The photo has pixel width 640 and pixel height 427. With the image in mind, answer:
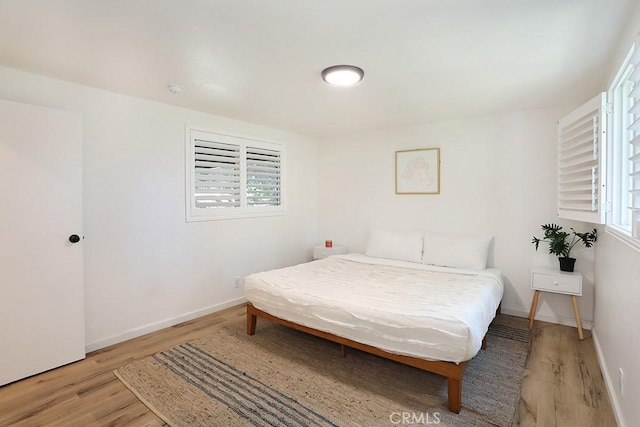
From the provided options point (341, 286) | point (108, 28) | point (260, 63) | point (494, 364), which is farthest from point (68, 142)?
point (494, 364)

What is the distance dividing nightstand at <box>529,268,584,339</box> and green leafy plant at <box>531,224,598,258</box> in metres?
0.22

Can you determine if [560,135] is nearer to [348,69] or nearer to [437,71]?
[437,71]

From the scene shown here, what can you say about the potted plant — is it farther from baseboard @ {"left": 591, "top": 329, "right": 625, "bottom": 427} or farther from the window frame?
the window frame

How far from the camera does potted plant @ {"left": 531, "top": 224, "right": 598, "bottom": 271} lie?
10.5ft

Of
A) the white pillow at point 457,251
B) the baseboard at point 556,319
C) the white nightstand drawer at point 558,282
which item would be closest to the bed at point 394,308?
the white pillow at point 457,251

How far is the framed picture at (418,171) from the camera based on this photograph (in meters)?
4.18

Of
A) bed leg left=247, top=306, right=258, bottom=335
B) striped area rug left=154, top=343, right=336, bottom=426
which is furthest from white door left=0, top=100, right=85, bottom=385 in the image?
bed leg left=247, top=306, right=258, bottom=335

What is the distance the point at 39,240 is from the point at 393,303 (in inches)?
106

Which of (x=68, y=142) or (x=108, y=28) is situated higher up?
(x=108, y=28)

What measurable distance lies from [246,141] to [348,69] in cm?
207

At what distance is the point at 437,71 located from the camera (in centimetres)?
252

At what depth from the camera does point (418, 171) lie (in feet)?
14.1

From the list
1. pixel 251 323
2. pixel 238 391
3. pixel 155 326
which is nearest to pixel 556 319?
pixel 251 323

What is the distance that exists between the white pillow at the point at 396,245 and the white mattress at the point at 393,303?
360 millimetres
